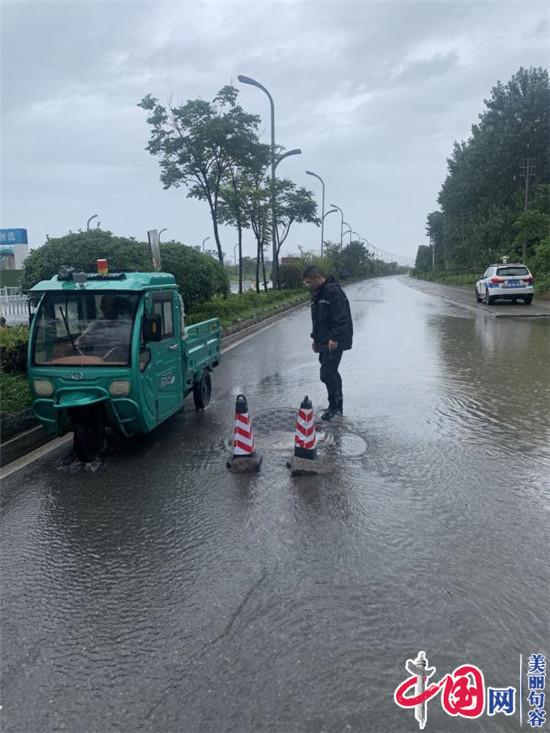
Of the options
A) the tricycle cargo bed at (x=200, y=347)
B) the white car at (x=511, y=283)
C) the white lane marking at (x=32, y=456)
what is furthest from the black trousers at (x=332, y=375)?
the white car at (x=511, y=283)

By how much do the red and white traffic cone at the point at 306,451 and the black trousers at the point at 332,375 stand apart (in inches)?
65.8

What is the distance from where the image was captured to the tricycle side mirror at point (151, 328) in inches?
238

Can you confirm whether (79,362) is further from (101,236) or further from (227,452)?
(101,236)

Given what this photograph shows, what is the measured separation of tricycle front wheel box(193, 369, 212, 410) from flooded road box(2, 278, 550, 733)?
109 cm

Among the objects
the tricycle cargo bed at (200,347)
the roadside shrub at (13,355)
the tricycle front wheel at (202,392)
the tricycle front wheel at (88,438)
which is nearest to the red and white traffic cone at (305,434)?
the tricycle front wheel at (88,438)

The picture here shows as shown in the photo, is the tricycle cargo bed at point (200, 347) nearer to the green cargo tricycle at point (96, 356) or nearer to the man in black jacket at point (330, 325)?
the green cargo tricycle at point (96, 356)

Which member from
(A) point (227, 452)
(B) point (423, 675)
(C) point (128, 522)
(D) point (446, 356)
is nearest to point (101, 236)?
(D) point (446, 356)

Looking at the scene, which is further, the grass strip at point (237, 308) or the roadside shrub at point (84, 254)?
the grass strip at point (237, 308)

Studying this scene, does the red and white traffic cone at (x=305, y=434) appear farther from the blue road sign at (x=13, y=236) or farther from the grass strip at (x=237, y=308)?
the blue road sign at (x=13, y=236)

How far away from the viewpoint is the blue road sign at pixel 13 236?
1759 inches

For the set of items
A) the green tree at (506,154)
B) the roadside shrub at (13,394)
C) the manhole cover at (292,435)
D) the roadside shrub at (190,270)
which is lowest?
the manhole cover at (292,435)

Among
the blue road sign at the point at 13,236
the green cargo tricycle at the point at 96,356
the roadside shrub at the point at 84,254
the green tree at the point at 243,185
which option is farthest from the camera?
the blue road sign at the point at 13,236

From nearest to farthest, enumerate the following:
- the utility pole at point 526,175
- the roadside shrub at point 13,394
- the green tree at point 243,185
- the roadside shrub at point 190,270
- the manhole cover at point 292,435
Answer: the manhole cover at point 292,435 → the roadside shrub at point 13,394 → the roadside shrub at point 190,270 → the green tree at point 243,185 → the utility pole at point 526,175

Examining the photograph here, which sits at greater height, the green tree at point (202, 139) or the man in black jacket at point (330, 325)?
the green tree at point (202, 139)
